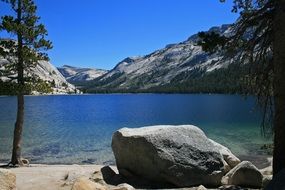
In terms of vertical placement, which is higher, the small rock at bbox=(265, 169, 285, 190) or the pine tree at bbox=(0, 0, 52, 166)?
the pine tree at bbox=(0, 0, 52, 166)

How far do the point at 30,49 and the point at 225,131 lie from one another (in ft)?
118

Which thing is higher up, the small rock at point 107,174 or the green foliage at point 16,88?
the green foliage at point 16,88

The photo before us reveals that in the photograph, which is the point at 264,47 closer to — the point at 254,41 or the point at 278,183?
the point at 254,41

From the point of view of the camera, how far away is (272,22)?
13719mm

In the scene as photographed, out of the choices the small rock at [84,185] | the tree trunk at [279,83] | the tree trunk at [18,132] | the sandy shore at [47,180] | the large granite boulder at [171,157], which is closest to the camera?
the tree trunk at [279,83]

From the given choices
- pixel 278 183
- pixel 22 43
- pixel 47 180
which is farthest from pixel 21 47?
pixel 278 183

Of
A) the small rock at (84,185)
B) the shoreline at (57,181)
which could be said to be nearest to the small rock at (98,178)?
the shoreline at (57,181)

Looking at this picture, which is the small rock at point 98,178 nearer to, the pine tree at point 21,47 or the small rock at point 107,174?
the small rock at point 107,174

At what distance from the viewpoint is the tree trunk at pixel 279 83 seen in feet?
40.8

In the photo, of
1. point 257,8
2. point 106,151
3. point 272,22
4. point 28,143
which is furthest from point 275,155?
point 28,143

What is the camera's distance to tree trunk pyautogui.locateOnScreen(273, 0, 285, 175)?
12450 mm

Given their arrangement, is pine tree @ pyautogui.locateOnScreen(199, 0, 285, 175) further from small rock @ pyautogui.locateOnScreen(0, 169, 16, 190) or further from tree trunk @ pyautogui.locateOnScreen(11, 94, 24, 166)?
tree trunk @ pyautogui.locateOnScreen(11, 94, 24, 166)

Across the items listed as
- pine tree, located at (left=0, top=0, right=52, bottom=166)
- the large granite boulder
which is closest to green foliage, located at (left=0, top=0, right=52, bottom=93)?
pine tree, located at (left=0, top=0, right=52, bottom=166)

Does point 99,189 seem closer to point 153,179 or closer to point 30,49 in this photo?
point 153,179
